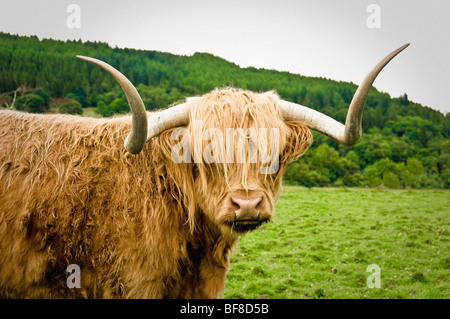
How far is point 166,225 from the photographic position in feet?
8.30

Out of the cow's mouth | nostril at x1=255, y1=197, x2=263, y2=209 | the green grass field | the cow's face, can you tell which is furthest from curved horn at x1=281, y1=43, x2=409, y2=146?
the green grass field

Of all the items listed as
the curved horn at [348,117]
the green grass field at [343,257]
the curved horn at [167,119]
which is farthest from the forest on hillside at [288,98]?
the curved horn at [348,117]

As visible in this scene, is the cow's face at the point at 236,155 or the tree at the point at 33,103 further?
the tree at the point at 33,103

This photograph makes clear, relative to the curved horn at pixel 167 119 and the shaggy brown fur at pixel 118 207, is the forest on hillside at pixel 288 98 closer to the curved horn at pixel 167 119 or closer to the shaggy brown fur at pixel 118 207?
the shaggy brown fur at pixel 118 207

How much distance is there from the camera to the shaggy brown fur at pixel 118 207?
2479mm

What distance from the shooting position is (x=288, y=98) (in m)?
62.4

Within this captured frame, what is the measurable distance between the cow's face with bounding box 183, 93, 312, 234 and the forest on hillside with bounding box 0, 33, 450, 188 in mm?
24490

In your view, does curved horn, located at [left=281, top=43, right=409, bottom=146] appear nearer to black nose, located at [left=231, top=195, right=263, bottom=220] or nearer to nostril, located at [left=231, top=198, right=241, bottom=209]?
black nose, located at [left=231, top=195, right=263, bottom=220]

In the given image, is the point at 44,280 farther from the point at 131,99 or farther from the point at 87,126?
the point at 131,99

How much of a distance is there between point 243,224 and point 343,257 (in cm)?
732

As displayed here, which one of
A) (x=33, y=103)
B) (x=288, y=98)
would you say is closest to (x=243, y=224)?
(x=33, y=103)

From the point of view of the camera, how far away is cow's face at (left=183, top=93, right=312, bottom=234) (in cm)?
226

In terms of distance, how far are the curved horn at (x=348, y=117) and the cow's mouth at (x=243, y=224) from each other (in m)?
0.94
